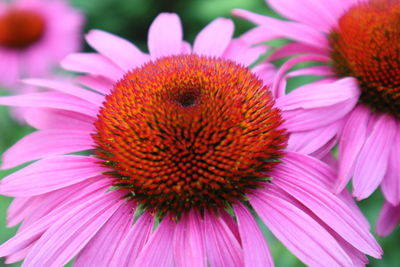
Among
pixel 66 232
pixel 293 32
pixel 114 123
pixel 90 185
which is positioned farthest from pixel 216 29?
pixel 66 232

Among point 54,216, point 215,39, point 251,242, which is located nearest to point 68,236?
point 54,216

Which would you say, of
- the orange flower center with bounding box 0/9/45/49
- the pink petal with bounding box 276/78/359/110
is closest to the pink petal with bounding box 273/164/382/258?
the pink petal with bounding box 276/78/359/110

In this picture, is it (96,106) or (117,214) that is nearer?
(117,214)

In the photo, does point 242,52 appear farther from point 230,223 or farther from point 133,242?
point 133,242

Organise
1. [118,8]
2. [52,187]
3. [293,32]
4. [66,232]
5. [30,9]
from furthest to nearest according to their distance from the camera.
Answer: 1. [118,8]
2. [30,9]
3. [293,32]
4. [52,187]
5. [66,232]

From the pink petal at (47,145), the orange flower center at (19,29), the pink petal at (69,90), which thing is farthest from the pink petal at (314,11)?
the orange flower center at (19,29)

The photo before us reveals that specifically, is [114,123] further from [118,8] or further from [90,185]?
[118,8]

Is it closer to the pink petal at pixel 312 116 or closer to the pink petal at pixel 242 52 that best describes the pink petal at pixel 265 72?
the pink petal at pixel 242 52
